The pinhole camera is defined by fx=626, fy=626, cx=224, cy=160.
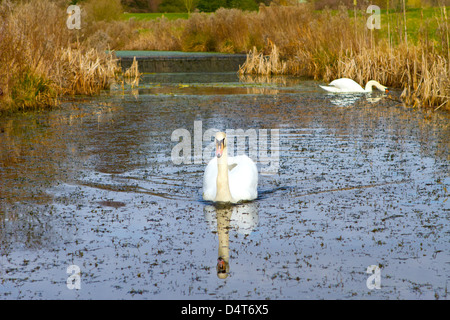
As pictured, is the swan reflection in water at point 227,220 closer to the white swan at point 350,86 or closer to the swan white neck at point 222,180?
the swan white neck at point 222,180

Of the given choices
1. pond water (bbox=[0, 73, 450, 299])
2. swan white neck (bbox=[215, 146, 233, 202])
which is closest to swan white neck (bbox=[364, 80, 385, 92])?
pond water (bbox=[0, 73, 450, 299])

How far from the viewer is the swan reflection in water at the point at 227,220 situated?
18.0ft

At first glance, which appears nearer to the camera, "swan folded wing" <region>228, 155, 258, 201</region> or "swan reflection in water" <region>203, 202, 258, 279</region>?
"swan reflection in water" <region>203, 202, 258, 279</region>

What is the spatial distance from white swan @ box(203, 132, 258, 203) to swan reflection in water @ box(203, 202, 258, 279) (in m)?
0.12

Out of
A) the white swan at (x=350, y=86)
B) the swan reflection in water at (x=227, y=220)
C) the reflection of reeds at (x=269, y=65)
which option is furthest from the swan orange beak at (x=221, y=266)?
the reflection of reeds at (x=269, y=65)

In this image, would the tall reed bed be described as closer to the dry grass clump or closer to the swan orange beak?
the swan orange beak

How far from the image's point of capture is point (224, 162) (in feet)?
22.2

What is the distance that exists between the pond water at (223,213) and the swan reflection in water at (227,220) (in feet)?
0.06

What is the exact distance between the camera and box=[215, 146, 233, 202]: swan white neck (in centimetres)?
675

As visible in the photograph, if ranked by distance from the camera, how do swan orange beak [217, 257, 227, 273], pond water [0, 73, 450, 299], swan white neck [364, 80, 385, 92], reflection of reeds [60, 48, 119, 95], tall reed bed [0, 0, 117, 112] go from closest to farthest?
pond water [0, 73, 450, 299] → swan orange beak [217, 257, 227, 273] → tall reed bed [0, 0, 117, 112] → reflection of reeds [60, 48, 119, 95] → swan white neck [364, 80, 385, 92]

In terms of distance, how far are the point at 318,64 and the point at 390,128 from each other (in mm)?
10216

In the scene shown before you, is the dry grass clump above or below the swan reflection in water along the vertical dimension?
above

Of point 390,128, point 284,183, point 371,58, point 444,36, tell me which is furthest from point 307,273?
point 371,58
